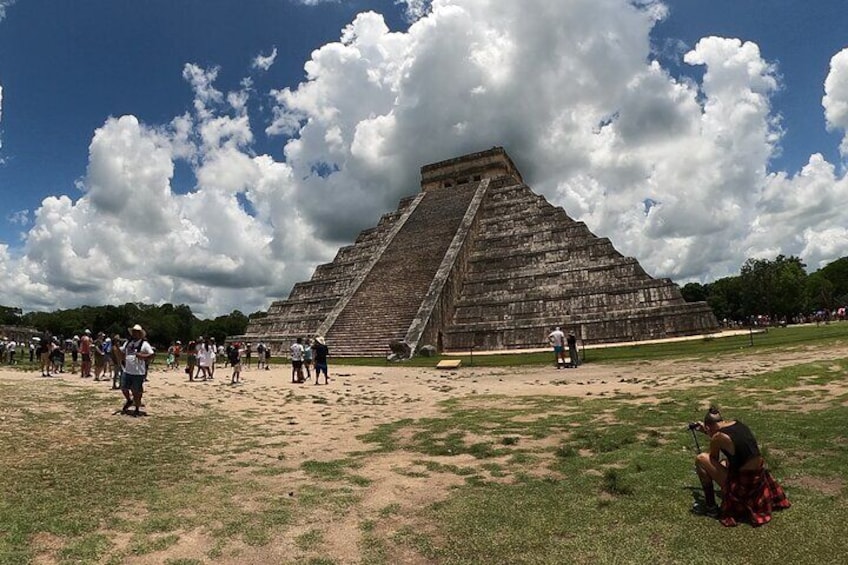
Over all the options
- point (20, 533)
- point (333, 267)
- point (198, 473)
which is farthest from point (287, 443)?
point (333, 267)

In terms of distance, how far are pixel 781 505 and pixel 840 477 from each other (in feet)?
3.90

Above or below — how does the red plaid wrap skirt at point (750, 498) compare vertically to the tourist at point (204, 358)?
below

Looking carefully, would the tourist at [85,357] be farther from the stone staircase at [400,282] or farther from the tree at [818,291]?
the tree at [818,291]

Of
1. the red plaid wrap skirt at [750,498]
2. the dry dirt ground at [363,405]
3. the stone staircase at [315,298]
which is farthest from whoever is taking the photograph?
the stone staircase at [315,298]

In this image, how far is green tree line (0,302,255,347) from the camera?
87.6 m

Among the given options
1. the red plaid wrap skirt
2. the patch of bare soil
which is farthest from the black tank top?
the patch of bare soil

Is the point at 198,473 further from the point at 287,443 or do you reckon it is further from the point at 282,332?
the point at 282,332

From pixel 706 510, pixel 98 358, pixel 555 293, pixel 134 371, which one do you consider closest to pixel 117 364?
pixel 98 358

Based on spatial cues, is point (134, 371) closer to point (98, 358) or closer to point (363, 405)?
point (363, 405)

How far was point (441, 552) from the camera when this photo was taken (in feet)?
15.1

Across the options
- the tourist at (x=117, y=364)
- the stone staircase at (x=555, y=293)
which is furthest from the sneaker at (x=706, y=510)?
→ the stone staircase at (x=555, y=293)

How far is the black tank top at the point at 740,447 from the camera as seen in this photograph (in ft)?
16.4

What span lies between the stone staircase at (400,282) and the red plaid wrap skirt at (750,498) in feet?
75.0

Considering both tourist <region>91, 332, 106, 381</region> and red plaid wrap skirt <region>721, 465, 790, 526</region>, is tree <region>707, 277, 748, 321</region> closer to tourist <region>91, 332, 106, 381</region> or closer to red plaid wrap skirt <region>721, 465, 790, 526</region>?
tourist <region>91, 332, 106, 381</region>
